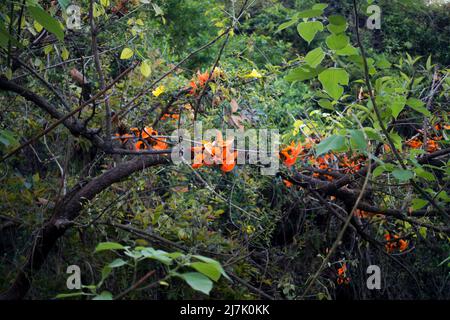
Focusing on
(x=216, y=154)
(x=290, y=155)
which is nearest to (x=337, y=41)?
(x=216, y=154)

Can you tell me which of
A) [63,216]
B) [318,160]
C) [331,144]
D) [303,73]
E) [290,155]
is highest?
[318,160]

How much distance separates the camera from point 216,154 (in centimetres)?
224

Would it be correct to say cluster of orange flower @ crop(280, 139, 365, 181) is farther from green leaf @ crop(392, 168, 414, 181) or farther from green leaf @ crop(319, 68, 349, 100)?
green leaf @ crop(319, 68, 349, 100)

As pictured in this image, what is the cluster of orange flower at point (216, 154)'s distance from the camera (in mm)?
2234

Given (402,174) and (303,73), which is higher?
(303,73)

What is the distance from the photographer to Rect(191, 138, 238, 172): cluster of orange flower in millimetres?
2234

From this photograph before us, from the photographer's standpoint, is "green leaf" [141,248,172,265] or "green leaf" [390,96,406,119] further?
"green leaf" [390,96,406,119]

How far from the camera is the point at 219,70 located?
109 inches

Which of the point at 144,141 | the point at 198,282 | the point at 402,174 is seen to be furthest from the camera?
the point at 144,141

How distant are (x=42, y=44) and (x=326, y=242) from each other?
230 cm

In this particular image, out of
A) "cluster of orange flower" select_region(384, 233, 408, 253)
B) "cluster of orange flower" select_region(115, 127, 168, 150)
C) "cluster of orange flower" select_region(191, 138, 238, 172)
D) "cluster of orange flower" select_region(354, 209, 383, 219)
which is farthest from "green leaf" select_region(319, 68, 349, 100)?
"cluster of orange flower" select_region(384, 233, 408, 253)

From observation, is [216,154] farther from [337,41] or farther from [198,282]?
[198,282]

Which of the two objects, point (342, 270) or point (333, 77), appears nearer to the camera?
point (333, 77)

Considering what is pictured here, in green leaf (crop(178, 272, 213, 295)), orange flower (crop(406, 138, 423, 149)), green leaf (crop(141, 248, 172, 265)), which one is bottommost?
green leaf (crop(178, 272, 213, 295))
